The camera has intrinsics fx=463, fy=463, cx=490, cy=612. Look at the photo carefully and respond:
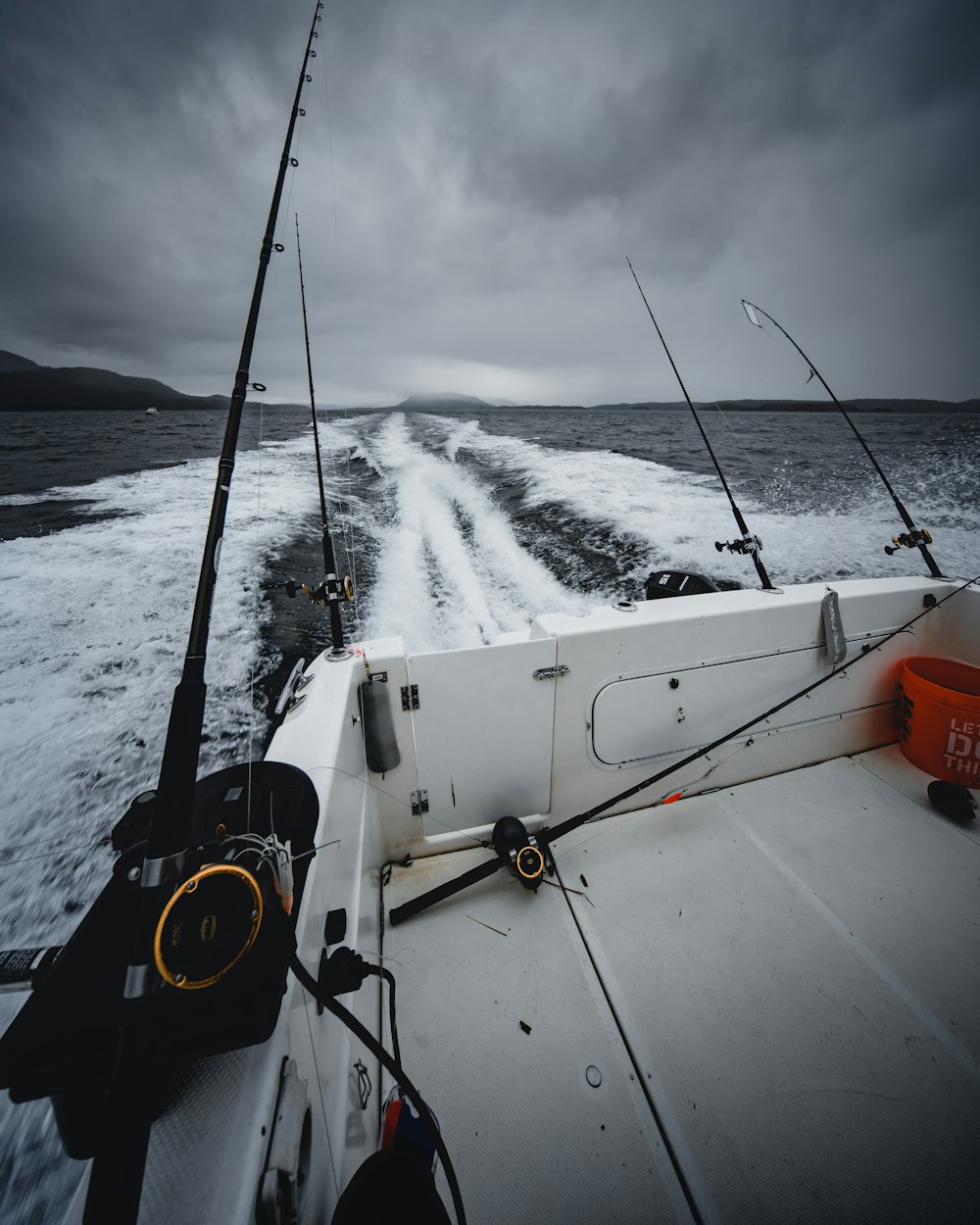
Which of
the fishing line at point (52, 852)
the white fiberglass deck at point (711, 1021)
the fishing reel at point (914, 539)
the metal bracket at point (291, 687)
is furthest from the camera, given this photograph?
the fishing reel at point (914, 539)

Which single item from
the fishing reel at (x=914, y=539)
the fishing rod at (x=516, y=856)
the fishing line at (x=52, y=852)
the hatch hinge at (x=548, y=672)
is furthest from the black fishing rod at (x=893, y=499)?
the fishing line at (x=52, y=852)

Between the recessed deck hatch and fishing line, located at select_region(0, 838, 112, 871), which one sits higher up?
the recessed deck hatch

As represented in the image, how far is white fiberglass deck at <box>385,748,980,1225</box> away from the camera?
1.01 m

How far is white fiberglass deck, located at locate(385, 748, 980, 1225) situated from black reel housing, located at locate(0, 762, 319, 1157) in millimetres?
924

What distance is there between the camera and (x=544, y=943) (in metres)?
1.44

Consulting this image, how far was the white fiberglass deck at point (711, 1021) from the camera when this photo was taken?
39.7 inches

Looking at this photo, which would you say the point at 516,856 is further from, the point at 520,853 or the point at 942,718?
the point at 942,718

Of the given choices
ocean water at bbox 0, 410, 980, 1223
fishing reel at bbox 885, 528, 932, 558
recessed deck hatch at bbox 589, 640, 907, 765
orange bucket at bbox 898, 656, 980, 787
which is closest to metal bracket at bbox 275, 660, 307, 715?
ocean water at bbox 0, 410, 980, 1223

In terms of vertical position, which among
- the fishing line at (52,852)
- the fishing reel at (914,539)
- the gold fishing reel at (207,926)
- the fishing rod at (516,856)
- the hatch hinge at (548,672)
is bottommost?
the fishing line at (52,852)

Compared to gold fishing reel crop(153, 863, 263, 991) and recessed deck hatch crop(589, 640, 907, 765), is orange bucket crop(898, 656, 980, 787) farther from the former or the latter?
gold fishing reel crop(153, 863, 263, 991)

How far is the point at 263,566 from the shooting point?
3.94 m

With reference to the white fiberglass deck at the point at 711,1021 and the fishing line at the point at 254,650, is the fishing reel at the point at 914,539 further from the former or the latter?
the fishing line at the point at 254,650

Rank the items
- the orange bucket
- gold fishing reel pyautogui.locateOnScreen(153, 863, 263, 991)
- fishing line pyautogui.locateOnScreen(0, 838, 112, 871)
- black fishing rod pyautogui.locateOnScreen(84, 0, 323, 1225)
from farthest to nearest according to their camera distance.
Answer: the orange bucket → fishing line pyautogui.locateOnScreen(0, 838, 112, 871) → gold fishing reel pyautogui.locateOnScreen(153, 863, 263, 991) → black fishing rod pyautogui.locateOnScreen(84, 0, 323, 1225)

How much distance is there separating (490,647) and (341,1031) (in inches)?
38.4
